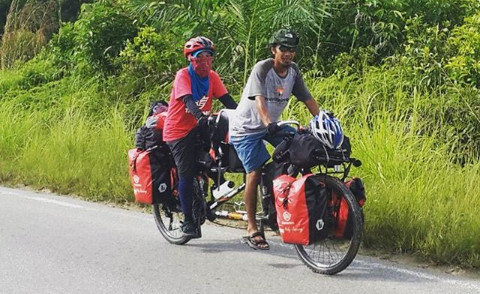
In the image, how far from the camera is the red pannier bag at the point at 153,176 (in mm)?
7098

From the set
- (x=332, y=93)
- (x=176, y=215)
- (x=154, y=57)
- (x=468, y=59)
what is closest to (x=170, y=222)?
(x=176, y=215)

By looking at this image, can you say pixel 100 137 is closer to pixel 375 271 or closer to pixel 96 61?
pixel 96 61

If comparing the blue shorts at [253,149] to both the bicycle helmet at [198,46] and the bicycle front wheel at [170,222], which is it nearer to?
the bicycle helmet at [198,46]

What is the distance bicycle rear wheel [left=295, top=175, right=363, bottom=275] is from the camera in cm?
546

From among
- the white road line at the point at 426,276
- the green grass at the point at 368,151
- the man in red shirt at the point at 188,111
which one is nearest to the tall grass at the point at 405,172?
the green grass at the point at 368,151

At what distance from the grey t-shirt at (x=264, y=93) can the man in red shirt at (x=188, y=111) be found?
0.41 meters

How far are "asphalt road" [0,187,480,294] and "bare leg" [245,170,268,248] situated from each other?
27cm

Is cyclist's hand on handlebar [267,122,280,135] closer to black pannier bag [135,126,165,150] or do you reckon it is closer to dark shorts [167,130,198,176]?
dark shorts [167,130,198,176]

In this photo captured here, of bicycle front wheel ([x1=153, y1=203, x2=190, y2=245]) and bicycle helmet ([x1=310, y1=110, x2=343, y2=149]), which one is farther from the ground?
bicycle helmet ([x1=310, y1=110, x2=343, y2=149])

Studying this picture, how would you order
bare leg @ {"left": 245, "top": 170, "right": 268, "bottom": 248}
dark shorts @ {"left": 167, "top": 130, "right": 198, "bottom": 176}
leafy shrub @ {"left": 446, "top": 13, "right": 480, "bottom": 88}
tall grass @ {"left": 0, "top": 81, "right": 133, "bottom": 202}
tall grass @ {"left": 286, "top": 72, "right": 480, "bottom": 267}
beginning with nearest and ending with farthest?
tall grass @ {"left": 286, "top": 72, "right": 480, "bottom": 267}
bare leg @ {"left": 245, "top": 170, "right": 268, "bottom": 248}
dark shorts @ {"left": 167, "top": 130, "right": 198, "bottom": 176}
leafy shrub @ {"left": 446, "top": 13, "right": 480, "bottom": 88}
tall grass @ {"left": 0, "top": 81, "right": 133, "bottom": 202}

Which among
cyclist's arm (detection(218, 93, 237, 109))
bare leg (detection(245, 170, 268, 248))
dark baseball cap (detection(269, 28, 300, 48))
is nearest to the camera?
dark baseball cap (detection(269, 28, 300, 48))

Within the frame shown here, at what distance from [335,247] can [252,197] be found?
859mm

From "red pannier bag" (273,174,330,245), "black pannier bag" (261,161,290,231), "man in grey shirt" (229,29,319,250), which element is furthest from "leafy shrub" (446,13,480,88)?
"red pannier bag" (273,174,330,245)

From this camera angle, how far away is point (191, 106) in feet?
21.2
